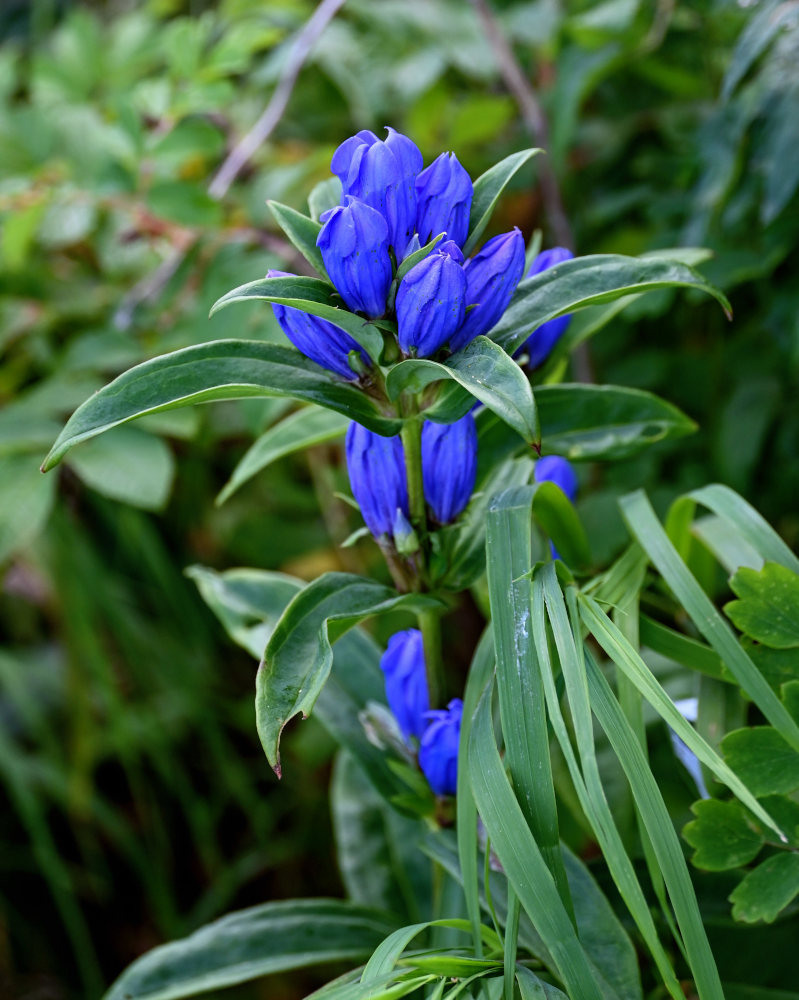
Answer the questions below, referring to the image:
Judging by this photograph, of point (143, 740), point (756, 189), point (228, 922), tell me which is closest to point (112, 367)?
point (143, 740)

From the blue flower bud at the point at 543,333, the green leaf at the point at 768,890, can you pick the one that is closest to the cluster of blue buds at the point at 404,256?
the blue flower bud at the point at 543,333

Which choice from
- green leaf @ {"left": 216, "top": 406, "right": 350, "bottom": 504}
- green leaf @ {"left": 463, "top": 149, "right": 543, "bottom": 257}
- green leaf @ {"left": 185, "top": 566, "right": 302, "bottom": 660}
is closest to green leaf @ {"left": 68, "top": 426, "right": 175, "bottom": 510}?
green leaf @ {"left": 185, "top": 566, "right": 302, "bottom": 660}

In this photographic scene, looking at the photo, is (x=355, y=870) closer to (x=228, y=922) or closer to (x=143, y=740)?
(x=228, y=922)

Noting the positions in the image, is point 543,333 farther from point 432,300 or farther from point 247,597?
point 247,597

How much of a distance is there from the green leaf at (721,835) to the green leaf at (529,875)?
0.12 m

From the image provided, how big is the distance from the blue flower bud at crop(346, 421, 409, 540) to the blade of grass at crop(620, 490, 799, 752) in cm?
17

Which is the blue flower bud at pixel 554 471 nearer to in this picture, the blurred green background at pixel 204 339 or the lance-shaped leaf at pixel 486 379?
the lance-shaped leaf at pixel 486 379

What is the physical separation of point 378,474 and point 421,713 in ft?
0.59

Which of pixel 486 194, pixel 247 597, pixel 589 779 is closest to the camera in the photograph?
pixel 589 779

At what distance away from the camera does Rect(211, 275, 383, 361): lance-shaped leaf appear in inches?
18.0

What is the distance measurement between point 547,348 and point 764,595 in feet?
0.76

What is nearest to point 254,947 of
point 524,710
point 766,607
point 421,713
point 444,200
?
point 421,713

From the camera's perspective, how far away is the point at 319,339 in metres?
0.50

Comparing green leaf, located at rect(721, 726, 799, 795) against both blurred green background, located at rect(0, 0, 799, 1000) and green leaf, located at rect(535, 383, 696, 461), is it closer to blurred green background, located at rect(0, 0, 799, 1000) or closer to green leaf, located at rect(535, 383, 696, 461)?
green leaf, located at rect(535, 383, 696, 461)
